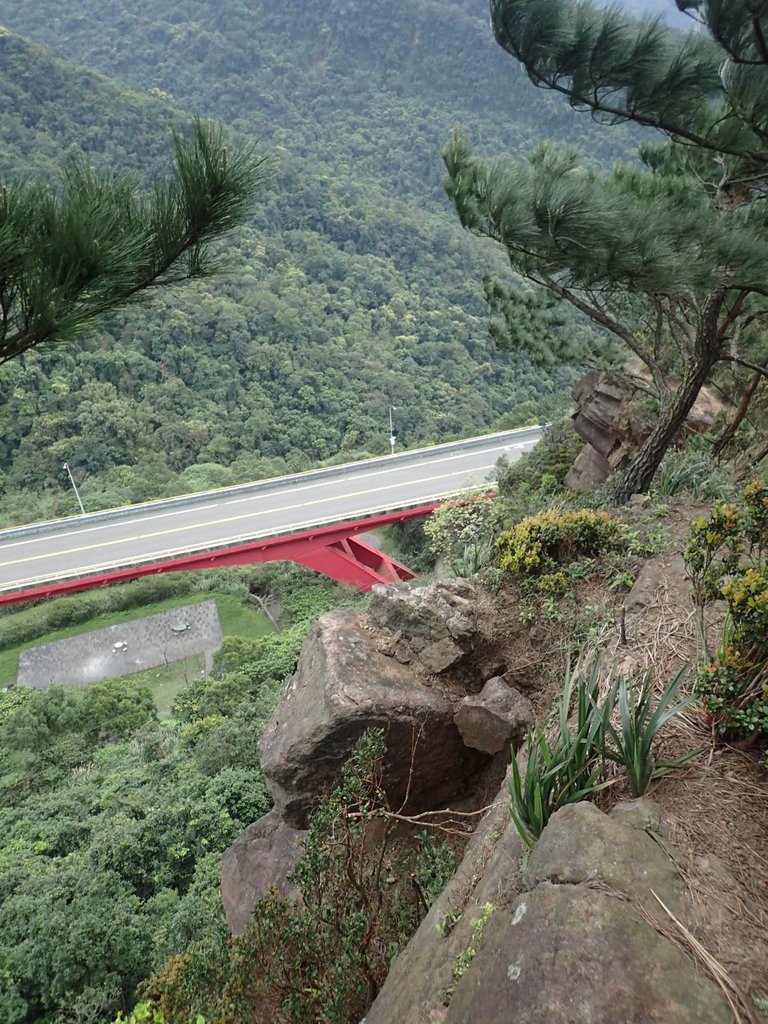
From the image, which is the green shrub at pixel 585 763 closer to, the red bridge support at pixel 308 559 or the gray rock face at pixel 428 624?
the gray rock face at pixel 428 624

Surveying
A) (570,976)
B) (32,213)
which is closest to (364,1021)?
(570,976)

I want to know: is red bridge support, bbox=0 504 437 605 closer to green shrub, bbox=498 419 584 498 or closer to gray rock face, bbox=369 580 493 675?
green shrub, bbox=498 419 584 498

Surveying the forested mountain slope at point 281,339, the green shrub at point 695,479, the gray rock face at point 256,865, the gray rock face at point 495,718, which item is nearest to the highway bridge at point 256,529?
the forested mountain slope at point 281,339

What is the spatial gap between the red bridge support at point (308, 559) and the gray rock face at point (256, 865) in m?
10.5

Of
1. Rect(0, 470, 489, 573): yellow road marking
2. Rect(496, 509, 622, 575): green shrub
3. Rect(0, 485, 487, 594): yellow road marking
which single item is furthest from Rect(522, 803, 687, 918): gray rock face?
Rect(0, 470, 489, 573): yellow road marking

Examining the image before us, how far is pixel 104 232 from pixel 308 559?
13203mm

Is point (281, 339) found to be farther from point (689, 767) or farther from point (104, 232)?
point (689, 767)

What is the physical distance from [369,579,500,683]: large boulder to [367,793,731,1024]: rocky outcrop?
149 centimetres

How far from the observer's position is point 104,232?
2197 millimetres

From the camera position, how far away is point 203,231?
99.0 inches

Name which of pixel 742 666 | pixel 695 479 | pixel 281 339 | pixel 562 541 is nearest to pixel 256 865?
pixel 562 541

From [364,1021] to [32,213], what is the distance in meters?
3.04

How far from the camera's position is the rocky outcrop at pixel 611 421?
25.8ft

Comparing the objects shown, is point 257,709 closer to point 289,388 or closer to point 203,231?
point 203,231
